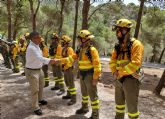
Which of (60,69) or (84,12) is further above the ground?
(84,12)

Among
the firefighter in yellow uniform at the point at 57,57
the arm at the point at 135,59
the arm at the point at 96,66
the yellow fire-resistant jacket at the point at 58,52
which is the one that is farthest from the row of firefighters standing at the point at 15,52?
the arm at the point at 135,59

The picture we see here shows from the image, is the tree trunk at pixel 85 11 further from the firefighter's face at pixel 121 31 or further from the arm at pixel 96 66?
the firefighter's face at pixel 121 31

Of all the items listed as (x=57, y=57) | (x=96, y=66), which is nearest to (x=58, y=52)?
(x=57, y=57)

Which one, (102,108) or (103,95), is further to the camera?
(103,95)

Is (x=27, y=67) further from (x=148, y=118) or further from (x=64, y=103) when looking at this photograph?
(x=148, y=118)

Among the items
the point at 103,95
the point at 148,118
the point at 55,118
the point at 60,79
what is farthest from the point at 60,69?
the point at 148,118

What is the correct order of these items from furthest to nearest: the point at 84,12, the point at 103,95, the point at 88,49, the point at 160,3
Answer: the point at 160,3 → the point at 84,12 → the point at 103,95 → the point at 88,49

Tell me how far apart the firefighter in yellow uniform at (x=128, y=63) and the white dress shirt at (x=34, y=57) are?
2.45m

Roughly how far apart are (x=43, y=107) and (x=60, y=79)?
7.37 feet

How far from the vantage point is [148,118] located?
8.61m

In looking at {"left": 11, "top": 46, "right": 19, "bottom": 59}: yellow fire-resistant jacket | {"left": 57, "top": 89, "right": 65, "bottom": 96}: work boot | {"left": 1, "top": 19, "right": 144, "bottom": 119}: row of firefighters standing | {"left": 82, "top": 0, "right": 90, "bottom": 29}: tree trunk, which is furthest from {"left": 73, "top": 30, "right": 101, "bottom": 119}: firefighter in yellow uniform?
{"left": 11, "top": 46, "right": 19, "bottom": 59}: yellow fire-resistant jacket

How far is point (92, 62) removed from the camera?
7.83 meters

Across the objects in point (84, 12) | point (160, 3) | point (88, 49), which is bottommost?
point (88, 49)

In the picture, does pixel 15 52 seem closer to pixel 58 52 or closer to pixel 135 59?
pixel 58 52
